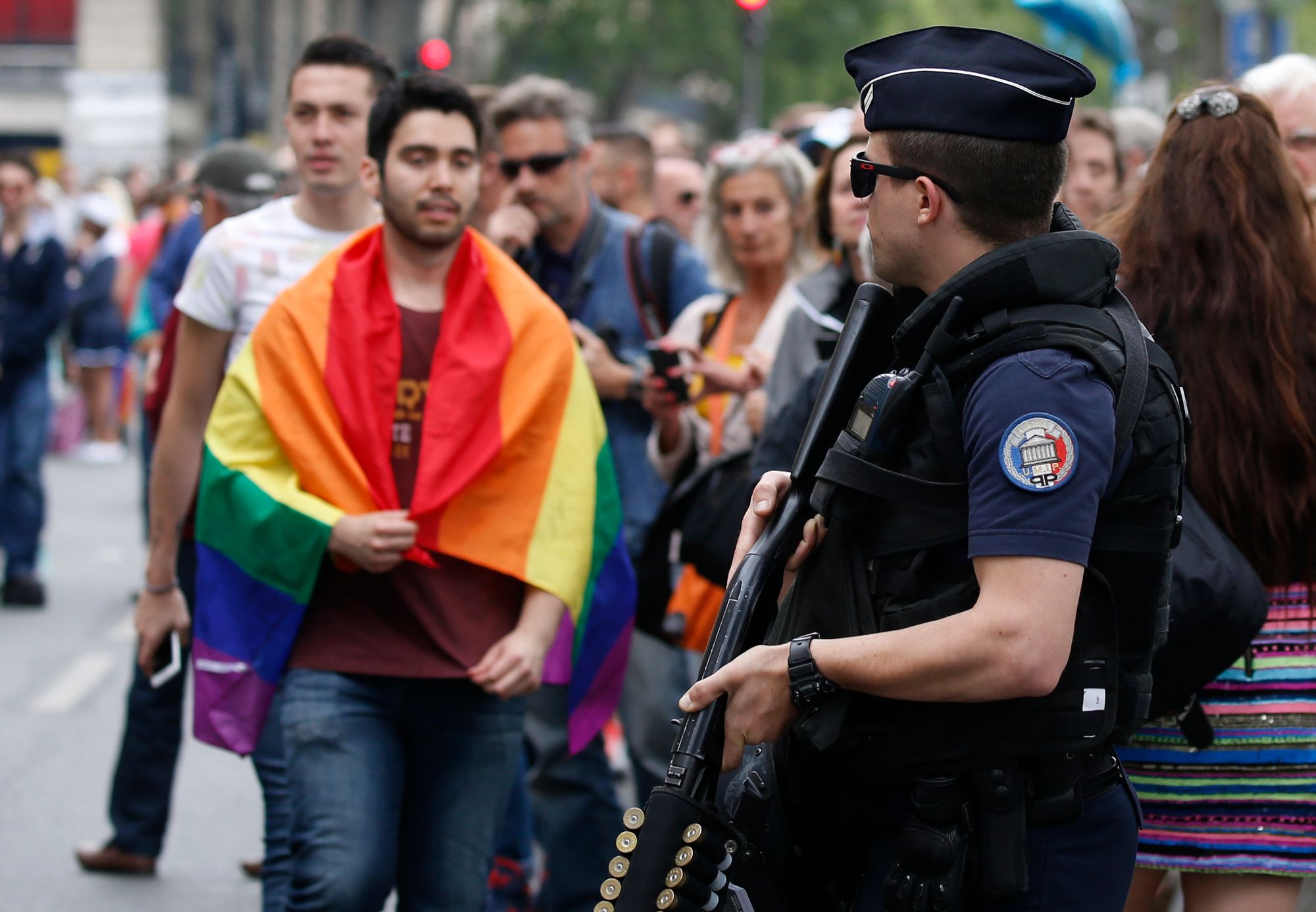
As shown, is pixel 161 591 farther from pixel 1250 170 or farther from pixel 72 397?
pixel 72 397

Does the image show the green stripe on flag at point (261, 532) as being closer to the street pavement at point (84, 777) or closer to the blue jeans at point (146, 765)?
the blue jeans at point (146, 765)

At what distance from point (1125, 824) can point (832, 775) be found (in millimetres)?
436

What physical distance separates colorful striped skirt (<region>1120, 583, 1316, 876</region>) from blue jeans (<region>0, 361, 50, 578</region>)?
26.3ft

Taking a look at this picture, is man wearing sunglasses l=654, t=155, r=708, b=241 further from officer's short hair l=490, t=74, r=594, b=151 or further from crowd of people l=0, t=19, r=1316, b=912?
officer's short hair l=490, t=74, r=594, b=151

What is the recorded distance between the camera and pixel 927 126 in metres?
2.44

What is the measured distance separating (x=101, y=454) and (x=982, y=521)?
1539cm

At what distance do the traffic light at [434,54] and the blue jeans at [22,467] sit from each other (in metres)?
3.23

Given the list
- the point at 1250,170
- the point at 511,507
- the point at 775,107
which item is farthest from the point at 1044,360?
the point at 775,107

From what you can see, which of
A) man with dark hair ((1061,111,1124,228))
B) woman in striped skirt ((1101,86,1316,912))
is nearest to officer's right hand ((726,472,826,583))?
woman in striped skirt ((1101,86,1316,912))

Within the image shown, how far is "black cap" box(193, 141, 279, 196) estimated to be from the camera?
6988 millimetres

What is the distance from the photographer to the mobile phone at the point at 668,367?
4.90m

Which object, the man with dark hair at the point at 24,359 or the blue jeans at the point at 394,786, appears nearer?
the blue jeans at the point at 394,786

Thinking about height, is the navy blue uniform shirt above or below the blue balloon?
below

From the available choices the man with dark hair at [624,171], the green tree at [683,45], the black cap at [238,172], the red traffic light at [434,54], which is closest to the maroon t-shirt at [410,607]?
the black cap at [238,172]
